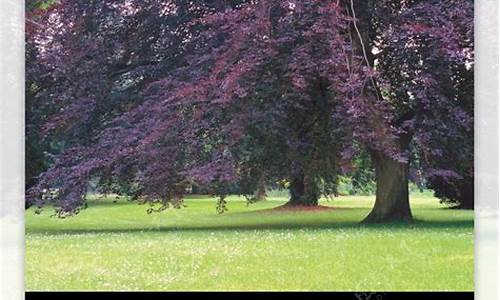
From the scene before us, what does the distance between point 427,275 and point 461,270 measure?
221mm

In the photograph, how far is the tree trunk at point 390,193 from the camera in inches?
238

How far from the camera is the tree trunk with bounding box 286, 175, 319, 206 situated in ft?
20.1

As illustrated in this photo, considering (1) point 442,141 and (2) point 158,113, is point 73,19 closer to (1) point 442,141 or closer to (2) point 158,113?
(2) point 158,113

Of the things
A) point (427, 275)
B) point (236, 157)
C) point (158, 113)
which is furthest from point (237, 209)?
point (427, 275)

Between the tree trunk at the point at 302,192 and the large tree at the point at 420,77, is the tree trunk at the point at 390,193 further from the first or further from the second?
the tree trunk at the point at 302,192

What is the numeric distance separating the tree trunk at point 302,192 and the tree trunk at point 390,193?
396mm

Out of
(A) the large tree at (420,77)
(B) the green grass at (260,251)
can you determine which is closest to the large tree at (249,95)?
(A) the large tree at (420,77)

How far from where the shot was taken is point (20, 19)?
237 inches

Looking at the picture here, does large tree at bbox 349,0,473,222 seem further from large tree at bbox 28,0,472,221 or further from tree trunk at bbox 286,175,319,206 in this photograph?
tree trunk at bbox 286,175,319,206

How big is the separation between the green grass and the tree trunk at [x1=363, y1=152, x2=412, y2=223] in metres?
0.07

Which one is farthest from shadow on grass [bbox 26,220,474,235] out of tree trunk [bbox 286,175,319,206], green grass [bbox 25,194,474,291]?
tree trunk [bbox 286,175,319,206]

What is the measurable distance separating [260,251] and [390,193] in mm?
951

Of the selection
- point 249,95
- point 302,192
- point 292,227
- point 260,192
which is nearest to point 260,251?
point 292,227

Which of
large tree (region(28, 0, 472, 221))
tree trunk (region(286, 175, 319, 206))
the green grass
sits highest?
large tree (region(28, 0, 472, 221))
